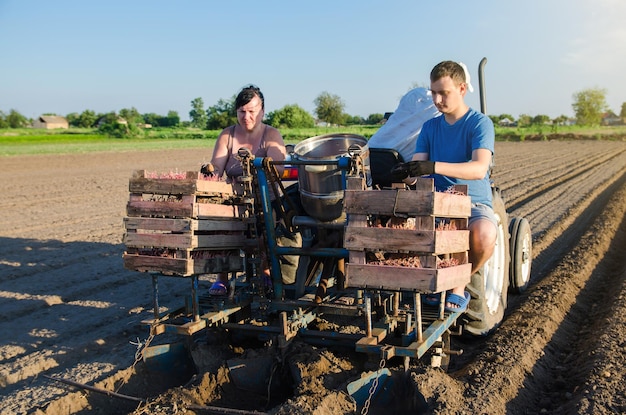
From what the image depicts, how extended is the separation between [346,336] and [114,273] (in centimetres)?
417

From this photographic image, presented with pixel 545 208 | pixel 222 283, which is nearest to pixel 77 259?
pixel 222 283

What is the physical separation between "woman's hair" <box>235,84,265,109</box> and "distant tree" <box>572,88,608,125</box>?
351 ft

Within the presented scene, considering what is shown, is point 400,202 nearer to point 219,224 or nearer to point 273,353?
point 273,353

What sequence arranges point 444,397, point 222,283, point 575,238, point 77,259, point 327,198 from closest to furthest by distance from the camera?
point 444,397 → point 327,198 → point 222,283 → point 77,259 → point 575,238

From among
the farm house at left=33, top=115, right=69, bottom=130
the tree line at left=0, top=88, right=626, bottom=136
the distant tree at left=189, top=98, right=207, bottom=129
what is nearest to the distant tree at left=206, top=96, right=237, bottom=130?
the tree line at left=0, top=88, right=626, bottom=136

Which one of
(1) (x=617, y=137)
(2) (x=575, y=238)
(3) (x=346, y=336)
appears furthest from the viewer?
(1) (x=617, y=137)

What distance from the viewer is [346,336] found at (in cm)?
409

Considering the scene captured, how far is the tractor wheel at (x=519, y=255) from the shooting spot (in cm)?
621

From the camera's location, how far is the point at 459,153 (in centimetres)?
446

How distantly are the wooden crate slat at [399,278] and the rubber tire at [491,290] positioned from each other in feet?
3.63

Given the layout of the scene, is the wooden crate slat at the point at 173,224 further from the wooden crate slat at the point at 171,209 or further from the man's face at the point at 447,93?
the man's face at the point at 447,93

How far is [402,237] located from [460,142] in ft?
4.03

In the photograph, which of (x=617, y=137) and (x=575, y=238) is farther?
(x=617, y=137)

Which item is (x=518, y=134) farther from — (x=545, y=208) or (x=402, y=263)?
(x=402, y=263)
